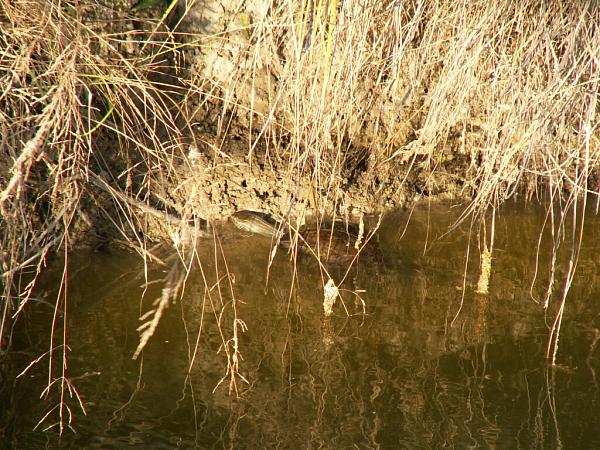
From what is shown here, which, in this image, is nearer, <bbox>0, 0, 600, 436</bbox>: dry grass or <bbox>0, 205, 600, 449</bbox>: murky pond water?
<bbox>0, 0, 600, 436</bbox>: dry grass

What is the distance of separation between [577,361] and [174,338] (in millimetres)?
1648

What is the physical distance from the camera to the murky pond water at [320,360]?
2818 millimetres

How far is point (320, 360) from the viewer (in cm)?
331

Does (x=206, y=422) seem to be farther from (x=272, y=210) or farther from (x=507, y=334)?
(x=272, y=210)

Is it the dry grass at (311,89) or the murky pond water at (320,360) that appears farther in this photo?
the murky pond water at (320,360)

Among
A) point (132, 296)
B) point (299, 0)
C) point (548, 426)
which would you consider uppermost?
point (299, 0)

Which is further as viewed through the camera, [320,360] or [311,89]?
[320,360]

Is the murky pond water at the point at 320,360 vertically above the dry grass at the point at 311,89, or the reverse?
the dry grass at the point at 311,89

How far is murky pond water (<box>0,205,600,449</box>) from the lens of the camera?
2.82 m

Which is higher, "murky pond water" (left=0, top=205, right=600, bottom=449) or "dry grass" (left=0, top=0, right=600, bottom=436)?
"dry grass" (left=0, top=0, right=600, bottom=436)

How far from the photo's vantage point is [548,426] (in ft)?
9.45

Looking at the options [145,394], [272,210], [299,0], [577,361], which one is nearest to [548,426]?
[577,361]

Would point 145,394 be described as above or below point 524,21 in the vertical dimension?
below

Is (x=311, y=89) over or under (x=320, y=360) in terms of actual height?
over
